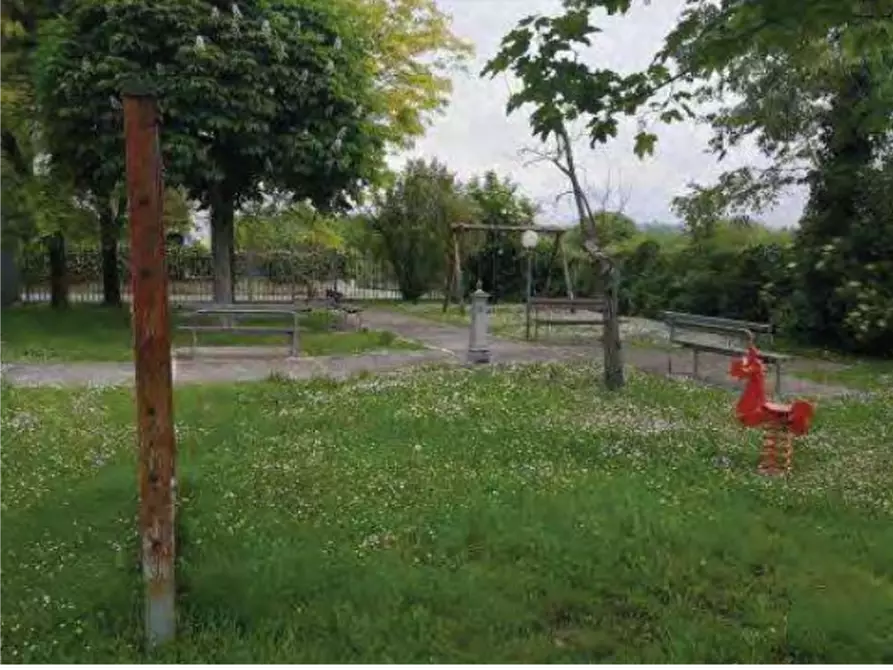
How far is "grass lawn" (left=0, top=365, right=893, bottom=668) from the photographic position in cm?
470

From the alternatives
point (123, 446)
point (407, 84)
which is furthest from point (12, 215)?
point (123, 446)

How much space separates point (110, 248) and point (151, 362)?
22284 mm

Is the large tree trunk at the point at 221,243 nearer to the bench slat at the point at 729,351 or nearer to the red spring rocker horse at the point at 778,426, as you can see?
the bench slat at the point at 729,351

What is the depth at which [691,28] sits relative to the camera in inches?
210

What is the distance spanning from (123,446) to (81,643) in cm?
418

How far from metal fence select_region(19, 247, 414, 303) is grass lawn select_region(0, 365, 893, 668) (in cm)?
2554

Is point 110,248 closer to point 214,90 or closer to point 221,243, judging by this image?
point 221,243

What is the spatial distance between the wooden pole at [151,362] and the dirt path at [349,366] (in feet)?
27.9

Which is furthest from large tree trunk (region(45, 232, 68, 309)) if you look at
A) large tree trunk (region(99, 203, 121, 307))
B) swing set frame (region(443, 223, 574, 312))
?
swing set frame (region(443, 223, 574, 312))

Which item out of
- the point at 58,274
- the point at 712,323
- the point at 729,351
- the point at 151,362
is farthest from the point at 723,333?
the point at 58,274

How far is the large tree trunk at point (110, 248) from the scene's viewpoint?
78.3 feet

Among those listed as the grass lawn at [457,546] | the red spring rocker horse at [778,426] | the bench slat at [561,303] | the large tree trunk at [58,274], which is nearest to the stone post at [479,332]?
the bench slat at [561,303]

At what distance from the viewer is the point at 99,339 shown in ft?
59.8

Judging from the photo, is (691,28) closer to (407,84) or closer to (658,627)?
(658,627)
